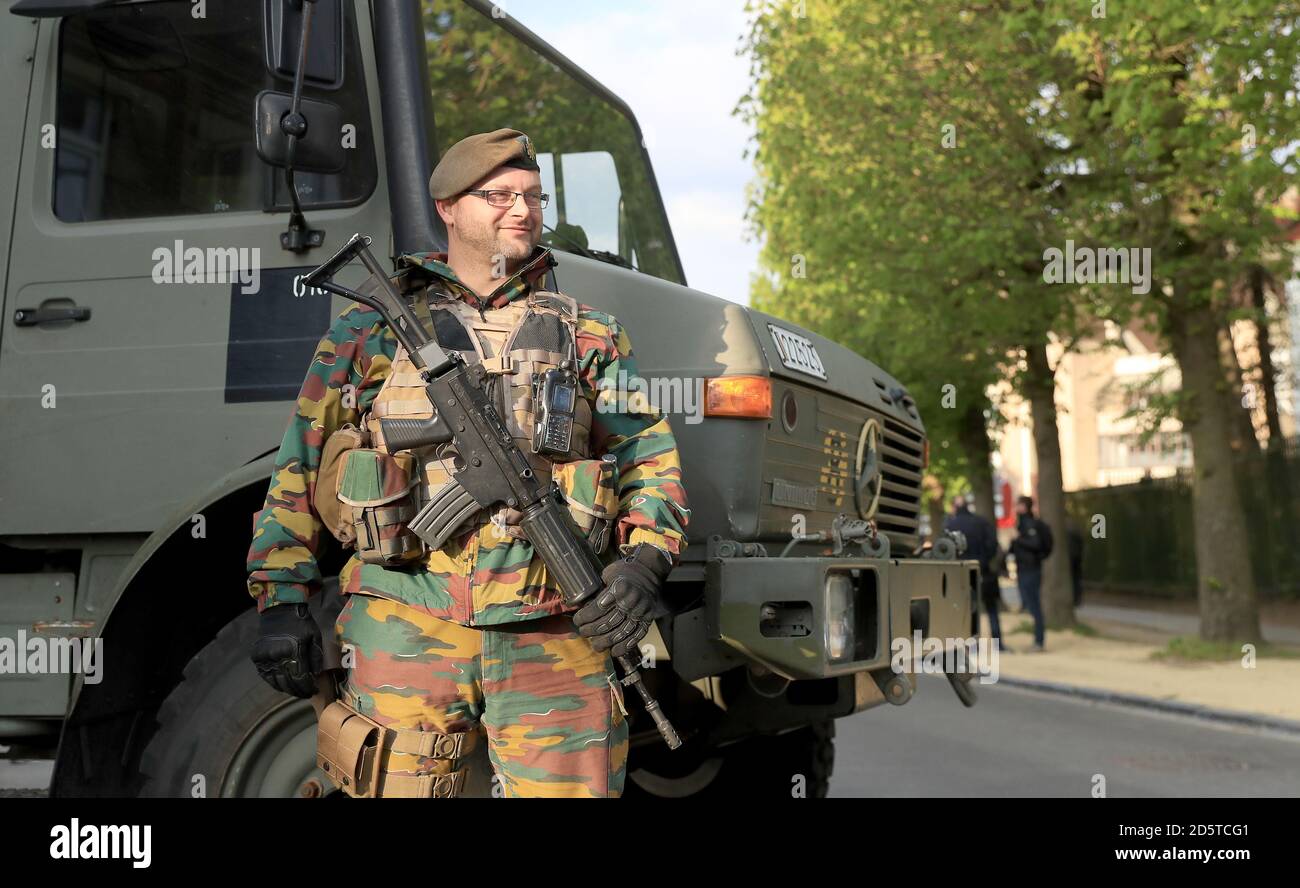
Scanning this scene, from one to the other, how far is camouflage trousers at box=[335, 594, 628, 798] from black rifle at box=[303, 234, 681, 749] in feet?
0.39

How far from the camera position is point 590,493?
312cm

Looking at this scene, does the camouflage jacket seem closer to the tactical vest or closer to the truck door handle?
the tactical vest

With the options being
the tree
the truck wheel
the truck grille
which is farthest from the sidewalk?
the truck wheel

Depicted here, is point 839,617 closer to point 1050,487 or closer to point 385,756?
point 385,756

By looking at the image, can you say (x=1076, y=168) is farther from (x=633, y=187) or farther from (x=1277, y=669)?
(x=633, y=187)

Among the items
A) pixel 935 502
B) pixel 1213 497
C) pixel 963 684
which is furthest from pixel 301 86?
pixel 935 502

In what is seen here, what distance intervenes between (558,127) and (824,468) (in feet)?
4.88

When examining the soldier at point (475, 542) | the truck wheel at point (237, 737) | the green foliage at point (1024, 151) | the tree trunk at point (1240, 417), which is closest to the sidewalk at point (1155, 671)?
the tree trunk at point (1240, 417)

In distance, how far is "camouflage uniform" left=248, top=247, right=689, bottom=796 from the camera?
3.06m

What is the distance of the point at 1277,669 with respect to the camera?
13.4 meters

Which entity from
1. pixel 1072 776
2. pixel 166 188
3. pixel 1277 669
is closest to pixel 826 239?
pixel 1277 669
